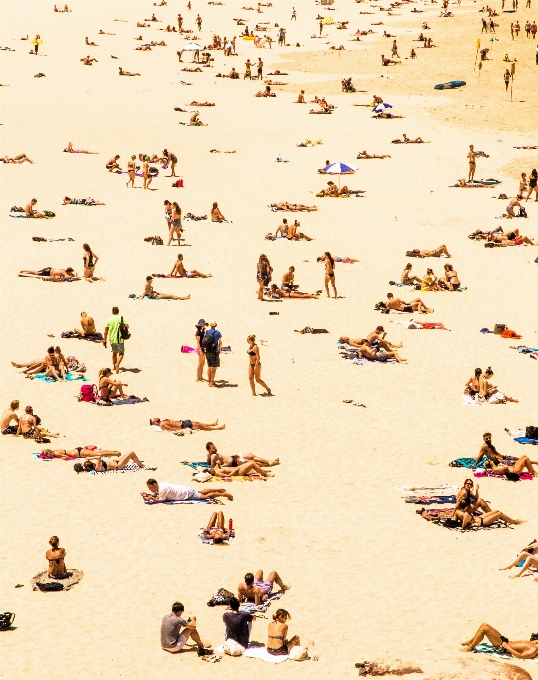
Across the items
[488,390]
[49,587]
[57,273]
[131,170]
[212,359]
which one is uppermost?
[49,587]

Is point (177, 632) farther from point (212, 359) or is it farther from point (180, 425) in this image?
point (212, 359)

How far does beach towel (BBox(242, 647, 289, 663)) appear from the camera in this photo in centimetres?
1274

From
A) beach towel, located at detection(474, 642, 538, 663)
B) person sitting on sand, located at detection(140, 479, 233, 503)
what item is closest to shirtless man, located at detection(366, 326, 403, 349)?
person sitting on sand, located at detection(140, 479, 233, 503)

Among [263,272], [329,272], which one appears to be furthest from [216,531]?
[329,272]

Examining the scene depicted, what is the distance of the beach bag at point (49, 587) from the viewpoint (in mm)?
14078

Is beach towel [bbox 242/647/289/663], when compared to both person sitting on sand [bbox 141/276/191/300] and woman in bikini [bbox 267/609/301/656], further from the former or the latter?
person sitting on sand [bbox 141/276/191/300]

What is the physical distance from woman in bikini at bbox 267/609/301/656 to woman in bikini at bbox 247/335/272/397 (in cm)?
877

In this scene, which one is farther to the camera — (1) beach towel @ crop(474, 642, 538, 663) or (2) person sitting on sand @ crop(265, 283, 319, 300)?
(2) person sitting on sand @ crop(265, 283, 319, 300)

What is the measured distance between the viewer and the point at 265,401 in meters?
21.4

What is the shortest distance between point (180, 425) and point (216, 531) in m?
4.26

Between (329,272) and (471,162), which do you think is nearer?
(329,272)

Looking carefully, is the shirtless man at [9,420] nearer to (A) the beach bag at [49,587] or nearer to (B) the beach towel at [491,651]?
(A) the beach bag at [49,587]

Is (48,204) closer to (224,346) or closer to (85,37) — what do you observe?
(224,346)

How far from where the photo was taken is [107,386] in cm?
2061
